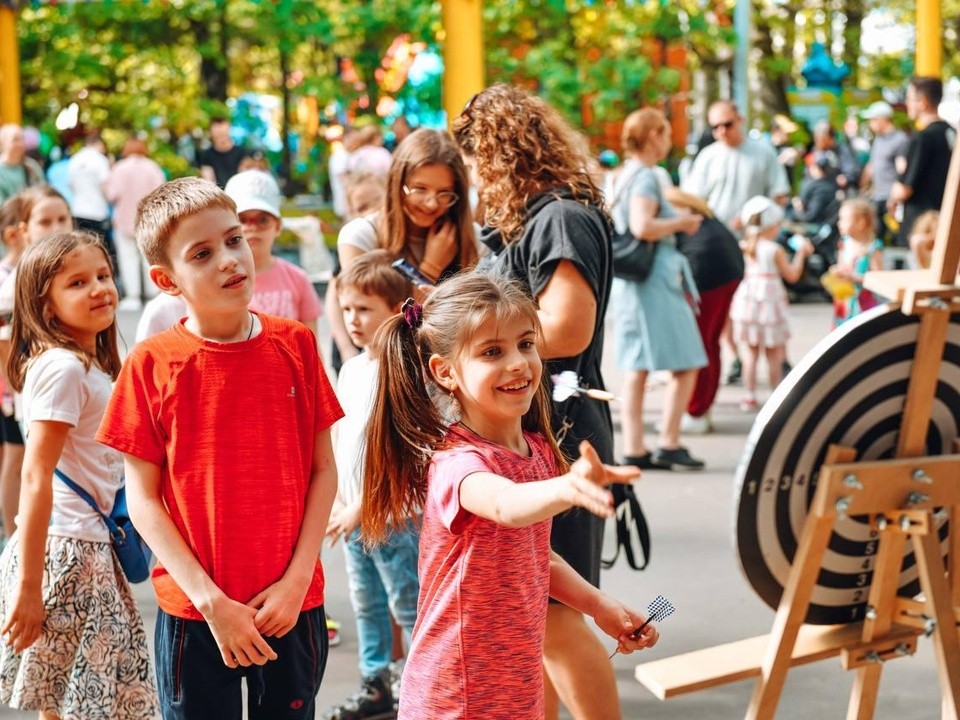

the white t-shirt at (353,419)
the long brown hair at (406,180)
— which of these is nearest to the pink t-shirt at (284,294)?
the long brown hair at (406,180)

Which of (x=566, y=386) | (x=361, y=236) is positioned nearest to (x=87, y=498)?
(x=566, y=386)

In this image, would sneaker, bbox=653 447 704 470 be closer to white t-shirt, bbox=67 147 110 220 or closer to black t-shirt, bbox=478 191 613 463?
black t-shirt, bbox=478 191 613 463

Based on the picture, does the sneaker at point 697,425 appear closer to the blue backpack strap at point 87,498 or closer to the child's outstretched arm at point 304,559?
the blue backpack strap at point 87,498

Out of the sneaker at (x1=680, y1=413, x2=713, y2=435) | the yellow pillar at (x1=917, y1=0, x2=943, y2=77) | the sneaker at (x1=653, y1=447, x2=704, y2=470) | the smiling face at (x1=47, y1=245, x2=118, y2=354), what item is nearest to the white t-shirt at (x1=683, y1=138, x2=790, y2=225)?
the sneaker at (x1=680, y1=413, x2=713, y2=435)

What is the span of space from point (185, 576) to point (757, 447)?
1.20m

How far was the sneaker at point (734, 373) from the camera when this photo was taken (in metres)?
9.66

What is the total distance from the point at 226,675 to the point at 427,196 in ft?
5.71

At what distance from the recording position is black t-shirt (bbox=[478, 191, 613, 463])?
324cm

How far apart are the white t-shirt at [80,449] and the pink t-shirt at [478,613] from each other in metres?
1.02

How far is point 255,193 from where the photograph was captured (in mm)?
4398

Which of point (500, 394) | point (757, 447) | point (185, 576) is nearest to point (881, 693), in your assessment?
point (757, 447)

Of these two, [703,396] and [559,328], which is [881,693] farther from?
[703,396]

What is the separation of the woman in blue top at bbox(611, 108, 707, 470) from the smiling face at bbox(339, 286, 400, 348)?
3.26 metres

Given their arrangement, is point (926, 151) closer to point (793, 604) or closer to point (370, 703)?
point (370, 703)
